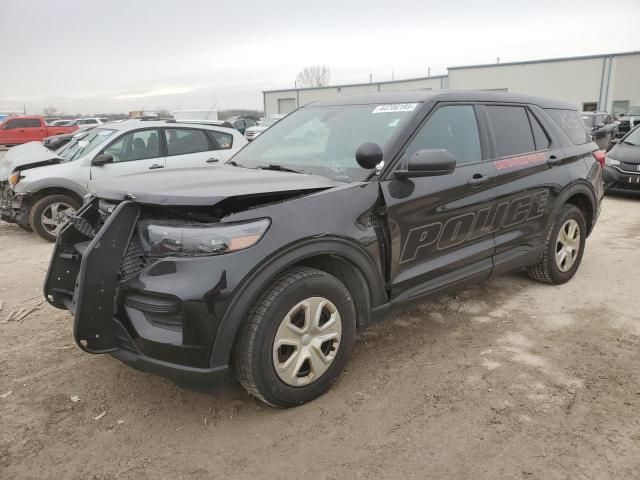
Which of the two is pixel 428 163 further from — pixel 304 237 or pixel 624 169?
pixel 624 169

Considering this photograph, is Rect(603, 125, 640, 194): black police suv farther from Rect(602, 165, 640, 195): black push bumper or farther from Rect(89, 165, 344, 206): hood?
Rect(89, 165, 344, 206): hood

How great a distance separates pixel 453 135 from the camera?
11.9 ft

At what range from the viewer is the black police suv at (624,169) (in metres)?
9.35

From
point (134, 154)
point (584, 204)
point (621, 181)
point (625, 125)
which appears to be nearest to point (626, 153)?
point (621, 181)

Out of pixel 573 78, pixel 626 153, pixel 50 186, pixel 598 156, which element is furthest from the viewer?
pixel 573 78

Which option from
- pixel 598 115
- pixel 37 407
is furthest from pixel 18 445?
pixel 598 115

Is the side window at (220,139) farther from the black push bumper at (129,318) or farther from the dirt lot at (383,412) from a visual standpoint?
the black push bumper at (129,318)

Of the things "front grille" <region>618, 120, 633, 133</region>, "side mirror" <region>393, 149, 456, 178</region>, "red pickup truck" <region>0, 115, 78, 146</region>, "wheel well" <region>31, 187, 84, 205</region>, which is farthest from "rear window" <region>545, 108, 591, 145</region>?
"red pickup truck" <region>0, 115, 78, 146</region>

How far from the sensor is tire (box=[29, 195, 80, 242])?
6961mm

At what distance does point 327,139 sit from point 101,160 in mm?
4562

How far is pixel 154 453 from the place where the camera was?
99.0 inches

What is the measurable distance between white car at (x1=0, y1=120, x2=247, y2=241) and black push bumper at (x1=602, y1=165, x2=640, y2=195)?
7.09m

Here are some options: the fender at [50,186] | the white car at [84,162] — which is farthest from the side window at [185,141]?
the fender at [50,186]

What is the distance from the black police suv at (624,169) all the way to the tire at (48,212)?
9.33 m
